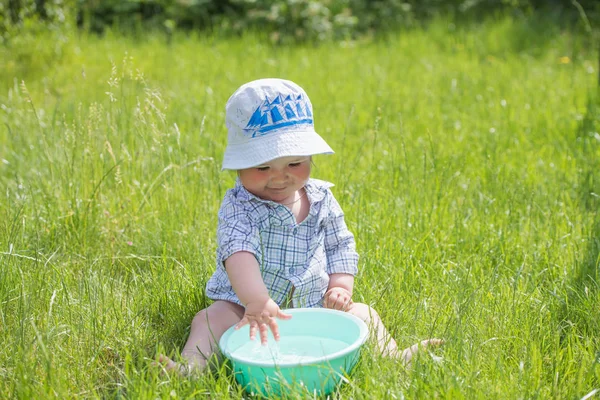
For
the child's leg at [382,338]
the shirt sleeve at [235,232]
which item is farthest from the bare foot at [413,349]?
the shirt sleeve at [235,232]

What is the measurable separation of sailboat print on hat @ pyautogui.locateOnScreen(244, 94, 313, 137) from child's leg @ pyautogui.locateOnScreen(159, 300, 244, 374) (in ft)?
1.77

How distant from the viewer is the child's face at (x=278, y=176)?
88.4 inches

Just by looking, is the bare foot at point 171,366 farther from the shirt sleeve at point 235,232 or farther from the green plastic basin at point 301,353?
the shirt sleeve at point 235,232

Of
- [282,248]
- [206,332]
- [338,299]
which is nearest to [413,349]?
[338,299]

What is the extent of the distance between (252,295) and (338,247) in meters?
0.46

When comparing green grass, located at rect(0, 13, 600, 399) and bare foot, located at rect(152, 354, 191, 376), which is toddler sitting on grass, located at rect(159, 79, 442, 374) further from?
green grass, located at rect(0, 13, 600, 399)

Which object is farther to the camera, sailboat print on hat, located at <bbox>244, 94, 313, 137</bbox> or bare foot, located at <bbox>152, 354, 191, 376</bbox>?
sailboat print on hat, located at <bbox>244, 94, 313, 137</bbox>

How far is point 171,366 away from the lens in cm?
207

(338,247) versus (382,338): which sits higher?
(338,247)

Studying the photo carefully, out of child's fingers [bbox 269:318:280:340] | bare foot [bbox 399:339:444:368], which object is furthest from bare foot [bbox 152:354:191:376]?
bare foot [bbox 399:339:444:368]

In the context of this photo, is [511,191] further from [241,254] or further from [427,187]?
[241,254]

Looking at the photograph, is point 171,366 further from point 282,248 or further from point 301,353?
point 282,248

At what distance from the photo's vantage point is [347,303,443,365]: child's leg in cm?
212

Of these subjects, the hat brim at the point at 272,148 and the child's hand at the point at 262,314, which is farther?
the hat brim at the point at 272,148
